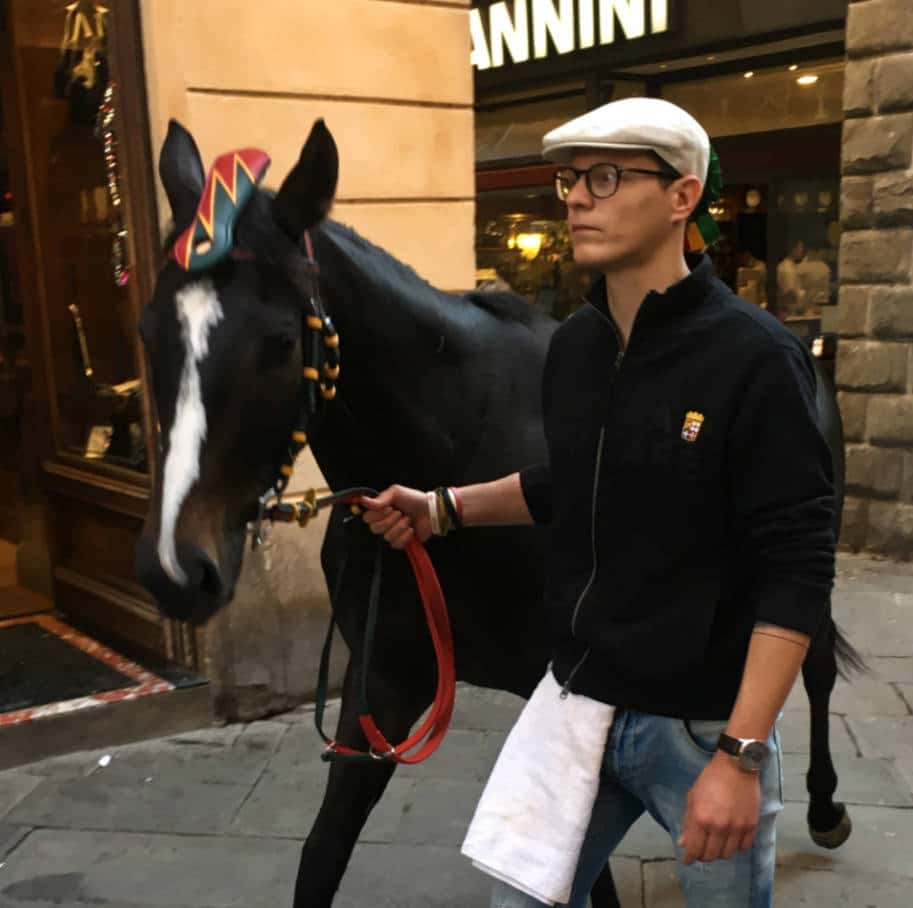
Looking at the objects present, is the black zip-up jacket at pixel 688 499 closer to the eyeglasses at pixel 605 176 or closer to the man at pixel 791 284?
the eyeglasses at pixel 605 176

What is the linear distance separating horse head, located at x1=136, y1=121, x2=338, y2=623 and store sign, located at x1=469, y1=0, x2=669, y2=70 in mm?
6281

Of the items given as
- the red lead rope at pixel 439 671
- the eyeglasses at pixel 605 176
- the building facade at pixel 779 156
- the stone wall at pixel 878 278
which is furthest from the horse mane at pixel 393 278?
the stone wall at pixel 878 278

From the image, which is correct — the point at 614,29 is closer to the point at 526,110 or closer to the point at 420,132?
the point at 526,110

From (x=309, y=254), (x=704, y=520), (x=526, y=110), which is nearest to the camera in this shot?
(x=704, y=520)

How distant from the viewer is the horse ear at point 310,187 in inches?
74.7

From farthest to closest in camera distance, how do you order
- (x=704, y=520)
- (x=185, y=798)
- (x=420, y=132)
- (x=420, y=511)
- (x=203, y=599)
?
(x=420, y=132), (x=185, y=798), (x=420, y=511), (x=203, y=599), (x=704, y=520)

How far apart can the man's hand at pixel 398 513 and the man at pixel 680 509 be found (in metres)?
0.46

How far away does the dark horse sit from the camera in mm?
1773

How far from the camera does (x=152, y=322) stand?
182cm

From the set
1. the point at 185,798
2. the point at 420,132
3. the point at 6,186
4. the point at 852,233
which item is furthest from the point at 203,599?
the point at 852,233

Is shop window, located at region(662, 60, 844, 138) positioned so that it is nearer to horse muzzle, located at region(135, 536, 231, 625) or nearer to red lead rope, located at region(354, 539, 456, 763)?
red lead rope, located at region(354, 539, 456, 763)

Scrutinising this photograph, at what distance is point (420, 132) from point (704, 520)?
3.43 metres

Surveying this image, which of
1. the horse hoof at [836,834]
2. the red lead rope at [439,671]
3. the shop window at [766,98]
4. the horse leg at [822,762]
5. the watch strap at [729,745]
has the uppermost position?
the shop window at [766,98]

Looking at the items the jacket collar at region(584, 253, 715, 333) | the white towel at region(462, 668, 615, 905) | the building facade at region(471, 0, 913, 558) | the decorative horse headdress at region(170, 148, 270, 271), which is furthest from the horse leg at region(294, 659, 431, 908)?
the building facade at region(471, 0, 913, 558)
